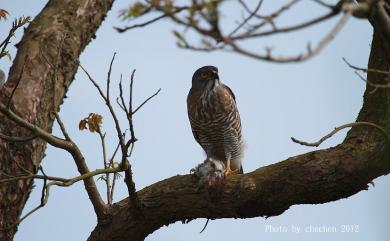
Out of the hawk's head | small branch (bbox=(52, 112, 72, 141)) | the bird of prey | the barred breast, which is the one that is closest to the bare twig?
small branch (bbox=(52, 112, 72, 141))

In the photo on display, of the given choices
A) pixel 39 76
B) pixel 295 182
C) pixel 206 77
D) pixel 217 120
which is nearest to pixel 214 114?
pixel 217 120

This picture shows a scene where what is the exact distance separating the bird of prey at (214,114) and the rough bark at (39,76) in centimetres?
148

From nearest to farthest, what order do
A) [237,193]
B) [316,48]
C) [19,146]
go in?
1. [316,48]
2. [237,193]
3. [19,146]

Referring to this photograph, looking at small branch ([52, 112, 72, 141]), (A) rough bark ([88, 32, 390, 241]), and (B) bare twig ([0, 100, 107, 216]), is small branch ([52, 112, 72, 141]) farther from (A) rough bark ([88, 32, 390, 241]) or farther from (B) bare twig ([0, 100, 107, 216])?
(A) rough bark ([88, 32, 390, 241])

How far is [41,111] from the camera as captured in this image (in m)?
5.68

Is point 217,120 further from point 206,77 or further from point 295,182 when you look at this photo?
point 295,182

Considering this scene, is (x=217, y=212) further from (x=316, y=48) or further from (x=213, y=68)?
(x=316, y=48)

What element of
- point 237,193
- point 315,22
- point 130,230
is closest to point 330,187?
point 237,193

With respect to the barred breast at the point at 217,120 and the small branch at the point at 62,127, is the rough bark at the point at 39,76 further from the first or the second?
the barred breast at the point at 217,120

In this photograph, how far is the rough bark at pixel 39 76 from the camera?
212 inches

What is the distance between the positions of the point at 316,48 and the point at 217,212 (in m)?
3.11

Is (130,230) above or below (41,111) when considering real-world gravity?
below

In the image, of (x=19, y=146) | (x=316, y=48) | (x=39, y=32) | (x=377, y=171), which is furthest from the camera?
(x=39, y=32)

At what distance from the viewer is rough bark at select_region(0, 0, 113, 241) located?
538 centimetres
